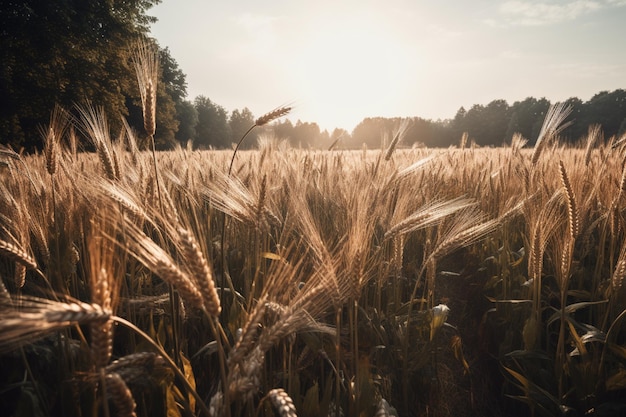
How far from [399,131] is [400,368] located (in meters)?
2.09

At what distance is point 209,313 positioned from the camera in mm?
768

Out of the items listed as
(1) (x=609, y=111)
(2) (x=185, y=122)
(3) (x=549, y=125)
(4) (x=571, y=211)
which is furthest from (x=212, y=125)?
(1) (x=609, y=111)

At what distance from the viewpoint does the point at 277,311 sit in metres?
1.01

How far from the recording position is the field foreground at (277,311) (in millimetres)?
786

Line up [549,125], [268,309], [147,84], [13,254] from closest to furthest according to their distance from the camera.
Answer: [13,254], [268,309], [147,84], [549,125]

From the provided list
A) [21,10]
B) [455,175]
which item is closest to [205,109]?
[21,10]

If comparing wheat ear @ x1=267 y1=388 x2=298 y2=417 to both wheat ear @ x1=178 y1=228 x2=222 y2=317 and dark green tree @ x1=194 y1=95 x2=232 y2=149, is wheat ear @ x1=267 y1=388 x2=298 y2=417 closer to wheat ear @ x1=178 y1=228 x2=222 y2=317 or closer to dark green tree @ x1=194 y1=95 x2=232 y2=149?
wheat ear @ x1=178 y1=228 x2=222 y2=317

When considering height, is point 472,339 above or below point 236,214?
below

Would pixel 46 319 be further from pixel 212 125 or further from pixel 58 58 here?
pixel 212 125

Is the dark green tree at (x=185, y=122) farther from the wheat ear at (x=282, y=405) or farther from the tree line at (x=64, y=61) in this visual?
the wheat ear at (x=282, y=405)

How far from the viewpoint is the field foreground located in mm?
786

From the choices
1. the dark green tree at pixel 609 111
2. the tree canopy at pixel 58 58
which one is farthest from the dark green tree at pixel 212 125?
the dark green tree at pixel 609 111

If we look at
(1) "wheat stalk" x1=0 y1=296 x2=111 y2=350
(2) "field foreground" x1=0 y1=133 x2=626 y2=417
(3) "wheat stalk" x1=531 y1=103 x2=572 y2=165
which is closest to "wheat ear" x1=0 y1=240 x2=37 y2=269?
(2) "field foreground" x1=0 y1=133 x2=626 y2=417

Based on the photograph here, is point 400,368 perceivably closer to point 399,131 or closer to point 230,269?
point 230,269
